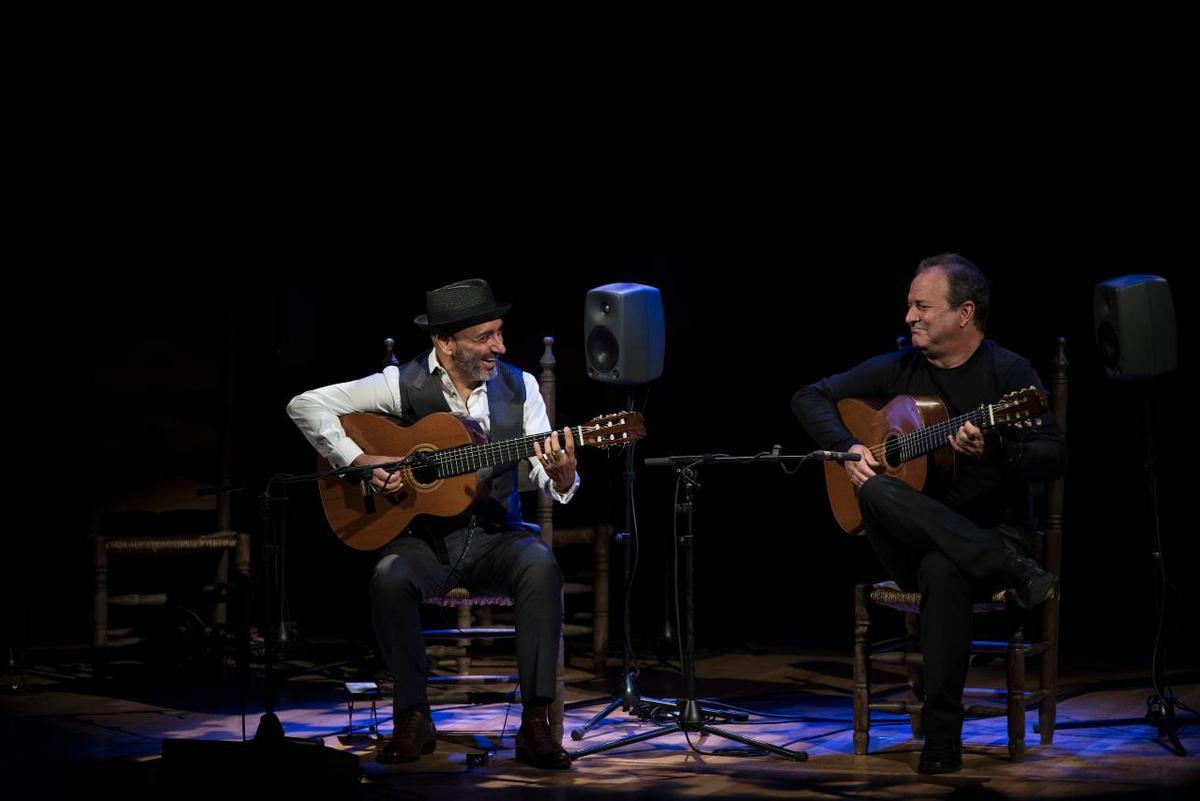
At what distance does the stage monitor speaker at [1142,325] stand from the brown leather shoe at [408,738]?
7.94 ft

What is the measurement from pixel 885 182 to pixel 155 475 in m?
3.56

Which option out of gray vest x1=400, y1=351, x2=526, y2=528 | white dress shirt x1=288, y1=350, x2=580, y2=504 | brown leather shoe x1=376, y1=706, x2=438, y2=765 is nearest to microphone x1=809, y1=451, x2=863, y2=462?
white dress shirt x1=288, y1=350, x2=580, y2=504

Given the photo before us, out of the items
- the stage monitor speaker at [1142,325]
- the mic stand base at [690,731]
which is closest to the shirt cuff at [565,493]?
the mic stand base at [690,731]

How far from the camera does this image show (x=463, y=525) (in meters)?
4.66

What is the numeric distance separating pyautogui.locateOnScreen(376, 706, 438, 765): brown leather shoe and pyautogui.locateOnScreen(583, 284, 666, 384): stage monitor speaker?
132 cm

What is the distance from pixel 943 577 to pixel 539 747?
1.27 metres

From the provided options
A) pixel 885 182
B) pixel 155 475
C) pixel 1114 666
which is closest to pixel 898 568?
pixel 1114 666

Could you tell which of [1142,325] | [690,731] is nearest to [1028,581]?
[1142,325]

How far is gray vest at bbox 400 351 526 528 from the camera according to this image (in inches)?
186

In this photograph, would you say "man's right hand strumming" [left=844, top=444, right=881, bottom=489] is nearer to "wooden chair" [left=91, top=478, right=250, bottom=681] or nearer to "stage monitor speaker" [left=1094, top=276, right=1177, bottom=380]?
"stage monitor speaker" [left=1094, top=276, right=1177, bottom=380]

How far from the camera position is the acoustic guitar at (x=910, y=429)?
13.5 ft

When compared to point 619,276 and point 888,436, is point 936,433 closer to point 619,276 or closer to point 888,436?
point 888,436

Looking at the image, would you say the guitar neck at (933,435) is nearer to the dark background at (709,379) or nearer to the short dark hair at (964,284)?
the short dark hair at (964,284)

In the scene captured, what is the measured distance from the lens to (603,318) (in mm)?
4953
